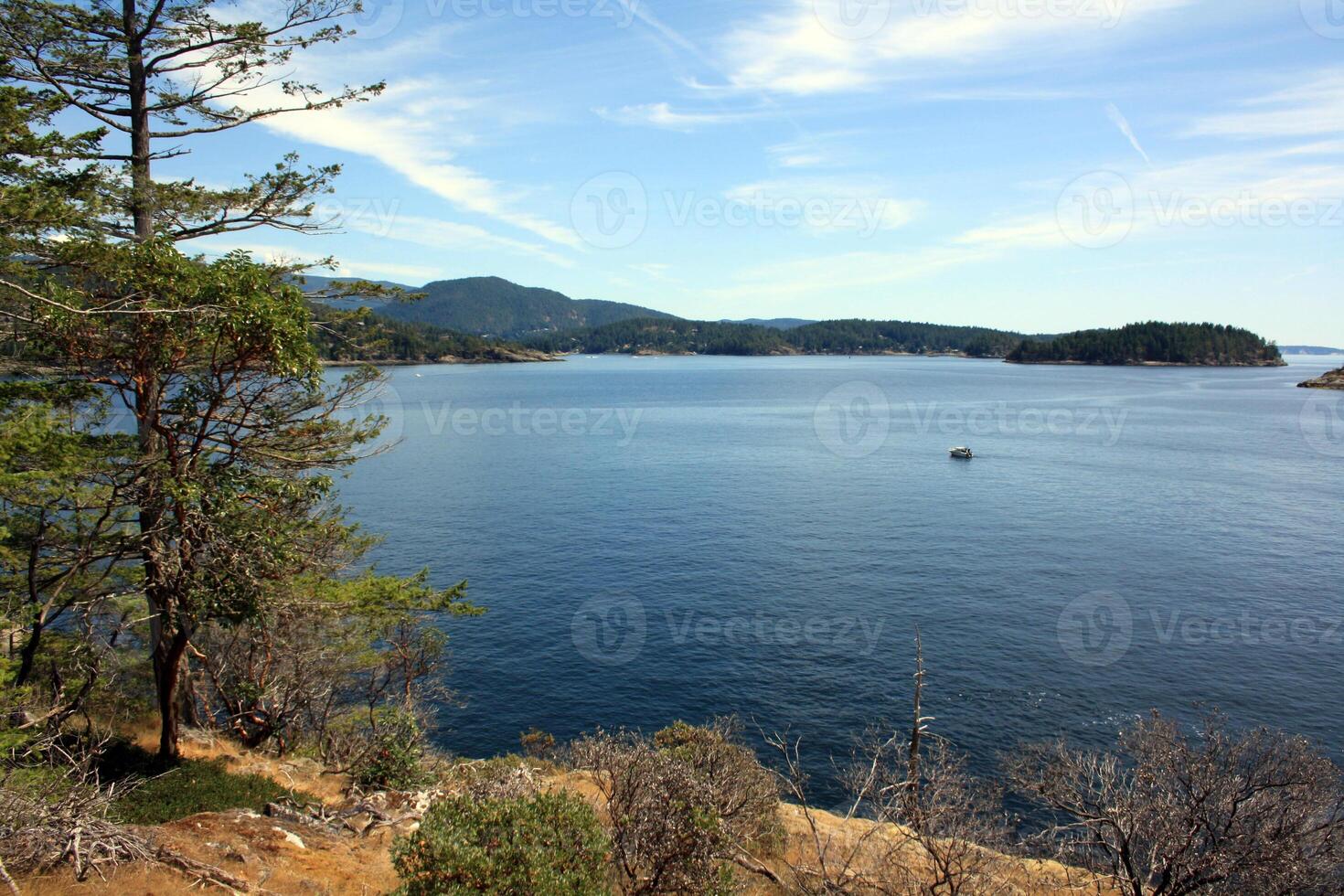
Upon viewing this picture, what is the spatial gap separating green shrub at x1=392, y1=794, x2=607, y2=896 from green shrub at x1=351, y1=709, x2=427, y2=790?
818 cm

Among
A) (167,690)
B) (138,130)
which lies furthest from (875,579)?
(138,130)

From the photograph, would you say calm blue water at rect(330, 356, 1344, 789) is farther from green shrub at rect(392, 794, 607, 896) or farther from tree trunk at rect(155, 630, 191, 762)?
green shrub at rect(392, 794, 607, 896)

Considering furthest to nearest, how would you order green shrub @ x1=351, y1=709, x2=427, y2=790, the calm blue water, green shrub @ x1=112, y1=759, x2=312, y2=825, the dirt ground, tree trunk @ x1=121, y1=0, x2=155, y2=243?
the calm blue water < green shrub @ x1=351, y1=709, x2=427, y2=790 < tree trunk @ x1=121, y1=0, x2=155, y2=243 < green shrub @ x1=112, y1=759, x2=312, y2=825 < the dirt ground

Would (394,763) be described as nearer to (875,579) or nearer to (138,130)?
(138,130)

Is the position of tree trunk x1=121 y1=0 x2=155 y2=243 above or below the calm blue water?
above

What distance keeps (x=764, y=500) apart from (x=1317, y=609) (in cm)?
Answer: 4052

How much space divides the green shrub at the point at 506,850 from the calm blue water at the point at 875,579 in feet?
73.6

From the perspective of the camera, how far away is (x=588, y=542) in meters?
58.3

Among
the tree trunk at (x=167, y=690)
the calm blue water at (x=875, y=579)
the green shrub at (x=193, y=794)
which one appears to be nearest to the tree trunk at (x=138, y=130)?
the tree trunk at (x=167, y=690)

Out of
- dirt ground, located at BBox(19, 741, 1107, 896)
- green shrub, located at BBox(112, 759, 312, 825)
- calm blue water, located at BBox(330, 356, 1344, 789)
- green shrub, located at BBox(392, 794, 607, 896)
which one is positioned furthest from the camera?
calm blue water, located at BBox(330, 356, 1344, 789)

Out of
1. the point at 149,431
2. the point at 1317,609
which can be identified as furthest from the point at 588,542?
the point at 1317,609

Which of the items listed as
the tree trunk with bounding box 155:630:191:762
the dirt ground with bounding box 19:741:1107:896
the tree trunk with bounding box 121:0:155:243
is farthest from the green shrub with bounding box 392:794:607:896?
the tree trunk with bounding box 121:0:155:243

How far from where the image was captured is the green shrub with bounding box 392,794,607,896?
10.3 metres

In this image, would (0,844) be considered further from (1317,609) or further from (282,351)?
(1317,609)
